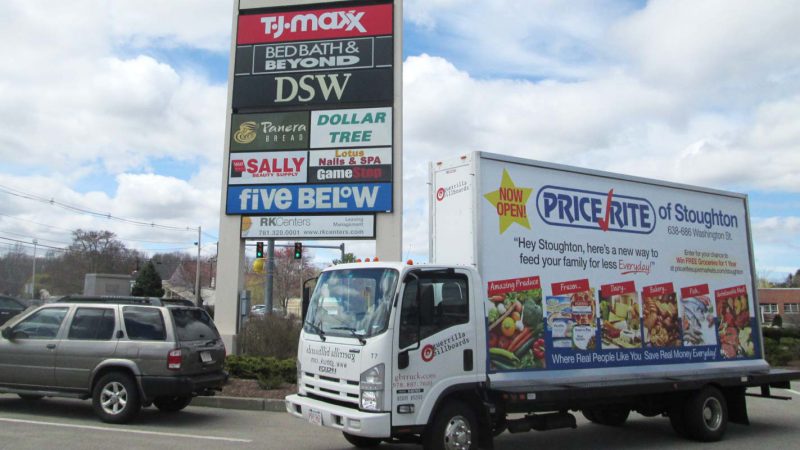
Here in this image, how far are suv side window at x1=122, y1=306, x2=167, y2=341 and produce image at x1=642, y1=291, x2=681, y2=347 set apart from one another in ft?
23.1

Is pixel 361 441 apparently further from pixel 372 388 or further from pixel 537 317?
pixel 537 317

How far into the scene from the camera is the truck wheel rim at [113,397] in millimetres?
9188

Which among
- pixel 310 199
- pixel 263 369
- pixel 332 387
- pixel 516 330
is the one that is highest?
pixel 310 199

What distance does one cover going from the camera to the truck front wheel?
651 centimetres

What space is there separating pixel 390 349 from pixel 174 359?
4.34 m

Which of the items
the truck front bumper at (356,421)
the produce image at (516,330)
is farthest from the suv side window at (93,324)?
the produce image at (516,330)

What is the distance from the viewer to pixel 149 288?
53625mm

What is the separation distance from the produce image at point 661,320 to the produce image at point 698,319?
0.17 metres

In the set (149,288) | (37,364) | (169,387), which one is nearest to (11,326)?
(37,364)

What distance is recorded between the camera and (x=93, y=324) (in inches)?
380

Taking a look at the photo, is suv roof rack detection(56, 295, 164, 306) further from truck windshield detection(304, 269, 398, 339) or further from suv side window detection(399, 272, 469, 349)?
suv side window detection(399, 272, 469, 349)

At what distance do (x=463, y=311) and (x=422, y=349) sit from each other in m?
0.70

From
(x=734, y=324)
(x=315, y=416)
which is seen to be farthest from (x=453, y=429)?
(x=734, y=324)

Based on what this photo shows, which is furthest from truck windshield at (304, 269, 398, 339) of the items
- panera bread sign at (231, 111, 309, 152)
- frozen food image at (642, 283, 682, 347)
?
panera bread sign at (231, 111, 309, 152)
